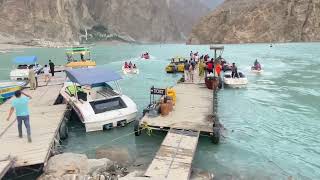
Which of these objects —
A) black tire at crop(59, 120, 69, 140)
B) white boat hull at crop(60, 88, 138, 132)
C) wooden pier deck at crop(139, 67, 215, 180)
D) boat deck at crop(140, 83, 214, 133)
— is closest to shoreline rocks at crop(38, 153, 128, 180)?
wooden pier deck at crop(139, 67, 215, 180)

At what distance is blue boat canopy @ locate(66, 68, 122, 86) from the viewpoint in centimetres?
2519

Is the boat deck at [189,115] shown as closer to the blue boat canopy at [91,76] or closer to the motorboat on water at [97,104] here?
the motorboat on water at [97,104]

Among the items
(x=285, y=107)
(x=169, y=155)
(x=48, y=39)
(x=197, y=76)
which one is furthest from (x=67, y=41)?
(x=169, y=155)

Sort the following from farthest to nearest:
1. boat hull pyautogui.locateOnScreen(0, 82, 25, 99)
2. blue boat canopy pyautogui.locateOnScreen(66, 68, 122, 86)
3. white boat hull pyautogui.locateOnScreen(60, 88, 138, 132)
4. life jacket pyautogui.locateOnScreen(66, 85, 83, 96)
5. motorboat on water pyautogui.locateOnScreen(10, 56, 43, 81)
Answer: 1. motorboat on water pyautogui.locateOnScreen(10, 56, 43, 81)
2. boat hull pyautogui.locateOnScreen(0, 82, 25, 99)
3. life jacket pyautogui.locateOnScreen(66, 85, 83, 96)
4. blue boat canopy pyautogui.locateOnScreen(66, 68, 122, 86)
5. white boat hull pyautogui.locateOnScreen(60, 88, 138, 132)

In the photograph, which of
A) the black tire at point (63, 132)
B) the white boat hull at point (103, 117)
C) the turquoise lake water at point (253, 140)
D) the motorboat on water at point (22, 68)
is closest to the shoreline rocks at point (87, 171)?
the turquoise lake water at point (253, 140)

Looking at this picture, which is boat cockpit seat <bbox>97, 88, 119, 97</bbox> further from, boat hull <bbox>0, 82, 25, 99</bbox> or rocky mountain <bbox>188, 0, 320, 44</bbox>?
rocky mountain <bbox>188, 0, 320, 44</bbox>

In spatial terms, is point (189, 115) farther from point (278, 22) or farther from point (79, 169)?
point (278, 22)

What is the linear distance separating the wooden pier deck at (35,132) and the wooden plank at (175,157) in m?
4.74

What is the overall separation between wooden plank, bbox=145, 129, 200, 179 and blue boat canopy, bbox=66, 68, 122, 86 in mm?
7287

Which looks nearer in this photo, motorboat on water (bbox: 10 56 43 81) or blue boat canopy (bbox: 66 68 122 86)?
blue boat canopy (bbox: 66 68 122 86)

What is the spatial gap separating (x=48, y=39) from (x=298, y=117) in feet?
542

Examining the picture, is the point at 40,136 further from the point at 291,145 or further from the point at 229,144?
the point at 291,145

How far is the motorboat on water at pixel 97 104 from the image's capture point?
2333cm

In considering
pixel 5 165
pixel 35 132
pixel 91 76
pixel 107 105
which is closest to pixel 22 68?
pixel 91 76
